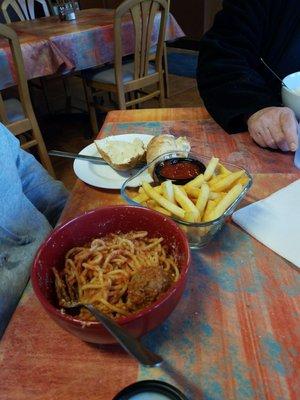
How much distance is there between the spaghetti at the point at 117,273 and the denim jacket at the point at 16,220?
23 cm

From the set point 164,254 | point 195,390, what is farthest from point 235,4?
point 195,390

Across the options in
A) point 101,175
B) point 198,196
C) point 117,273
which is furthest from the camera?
point 101,175

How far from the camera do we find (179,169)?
784 mm

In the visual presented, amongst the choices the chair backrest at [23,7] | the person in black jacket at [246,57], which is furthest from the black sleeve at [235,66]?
the chair backrest at [23,7]

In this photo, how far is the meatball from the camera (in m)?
0.49

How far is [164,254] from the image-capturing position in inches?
22.7

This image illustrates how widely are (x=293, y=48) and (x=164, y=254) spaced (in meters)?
0.95

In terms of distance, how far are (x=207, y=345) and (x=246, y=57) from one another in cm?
103

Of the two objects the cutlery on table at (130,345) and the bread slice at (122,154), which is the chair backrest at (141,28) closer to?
A: the bread slice at (122,154)

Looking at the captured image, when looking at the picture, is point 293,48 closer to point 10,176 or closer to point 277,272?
point 277,272

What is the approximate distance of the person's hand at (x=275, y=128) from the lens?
0.90 m

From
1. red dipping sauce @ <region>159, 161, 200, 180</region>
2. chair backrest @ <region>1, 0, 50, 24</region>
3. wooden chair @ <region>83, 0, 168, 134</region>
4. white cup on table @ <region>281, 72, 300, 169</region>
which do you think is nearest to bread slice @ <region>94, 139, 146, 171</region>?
red dipping sauce @ <region>159, 161, 200, 180</region>

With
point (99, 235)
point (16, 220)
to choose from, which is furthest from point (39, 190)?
point (99, 235)

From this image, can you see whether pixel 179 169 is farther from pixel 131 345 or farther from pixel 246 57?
pixel 246 57
